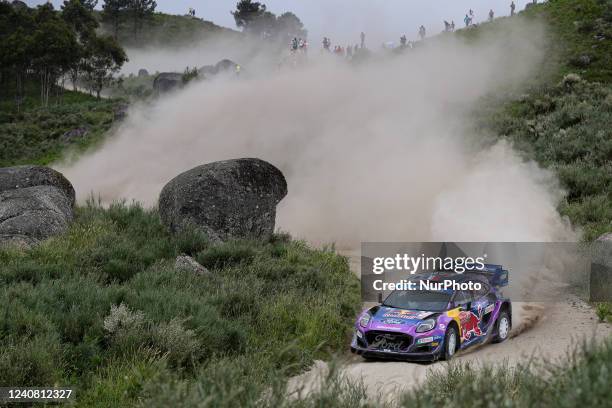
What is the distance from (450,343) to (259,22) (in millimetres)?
100270

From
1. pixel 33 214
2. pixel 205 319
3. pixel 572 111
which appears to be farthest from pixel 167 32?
pixel 205 319

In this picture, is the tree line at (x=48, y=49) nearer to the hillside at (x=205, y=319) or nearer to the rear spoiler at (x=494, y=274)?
the hillside at (x=205, y=319)

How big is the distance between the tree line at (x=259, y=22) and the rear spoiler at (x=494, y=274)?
94.3m

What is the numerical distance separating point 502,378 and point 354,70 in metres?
37.0

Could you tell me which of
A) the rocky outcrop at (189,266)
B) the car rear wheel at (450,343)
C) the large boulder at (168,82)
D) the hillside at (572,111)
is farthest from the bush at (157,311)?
the large boulder at (168,82)

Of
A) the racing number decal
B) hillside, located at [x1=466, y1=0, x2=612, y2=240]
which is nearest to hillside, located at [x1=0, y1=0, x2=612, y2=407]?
hillside, located at [x1=466, y1=0, x2=612, y2=240]

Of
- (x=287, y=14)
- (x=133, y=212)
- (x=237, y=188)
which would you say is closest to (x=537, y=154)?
(x=237, y=188)

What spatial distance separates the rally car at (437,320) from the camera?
387 inches

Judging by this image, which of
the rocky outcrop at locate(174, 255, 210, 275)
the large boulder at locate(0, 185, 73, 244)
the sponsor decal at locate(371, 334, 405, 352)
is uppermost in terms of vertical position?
the large boulder at locate(0, 185, 73, 244)

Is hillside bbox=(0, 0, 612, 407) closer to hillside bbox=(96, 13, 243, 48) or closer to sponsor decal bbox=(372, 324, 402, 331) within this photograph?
sponsor decal bbox=(372, 324, 402, 331)

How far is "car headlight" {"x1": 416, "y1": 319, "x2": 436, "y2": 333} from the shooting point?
9.87m

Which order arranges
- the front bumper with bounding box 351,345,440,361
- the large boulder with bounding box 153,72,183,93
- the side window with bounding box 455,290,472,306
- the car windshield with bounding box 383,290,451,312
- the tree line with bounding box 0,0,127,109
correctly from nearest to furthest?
the front bumper with bounding box 351,345,440,361, the car windshield with bounding box 383,290,451,312, the side window with bounding box 455,290,472,306, the large boulder with bounding box 153,72,183,93, the tree line with bounding box 0,0,127,109

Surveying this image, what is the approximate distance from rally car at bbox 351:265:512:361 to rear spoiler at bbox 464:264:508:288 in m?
0.02

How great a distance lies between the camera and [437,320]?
9953 mm
